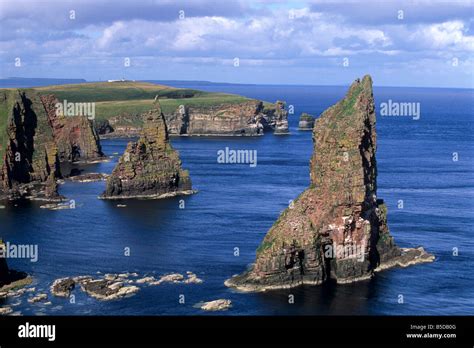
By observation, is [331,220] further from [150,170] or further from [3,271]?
[150,170]

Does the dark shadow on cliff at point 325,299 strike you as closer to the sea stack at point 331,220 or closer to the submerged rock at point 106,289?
the sea stack at point 331,220

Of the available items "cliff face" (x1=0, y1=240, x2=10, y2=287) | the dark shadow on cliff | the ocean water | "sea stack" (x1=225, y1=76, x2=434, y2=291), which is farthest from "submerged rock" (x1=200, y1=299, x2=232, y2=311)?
"cliff face" (x1=0, y1=240, x2=10, y2=287)

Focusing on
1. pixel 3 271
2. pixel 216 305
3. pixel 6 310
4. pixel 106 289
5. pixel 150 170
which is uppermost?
pixel 150 170

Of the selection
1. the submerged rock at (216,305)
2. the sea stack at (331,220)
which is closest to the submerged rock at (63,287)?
the submerged rock at (216,305)

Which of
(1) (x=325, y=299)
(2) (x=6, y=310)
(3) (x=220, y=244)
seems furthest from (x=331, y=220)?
(2) (x=6, y=310)

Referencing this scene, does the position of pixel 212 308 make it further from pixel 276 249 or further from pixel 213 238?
pixel 213 238

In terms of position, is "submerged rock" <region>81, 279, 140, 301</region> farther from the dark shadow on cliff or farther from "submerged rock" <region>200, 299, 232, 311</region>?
the dark shadow on cliff
